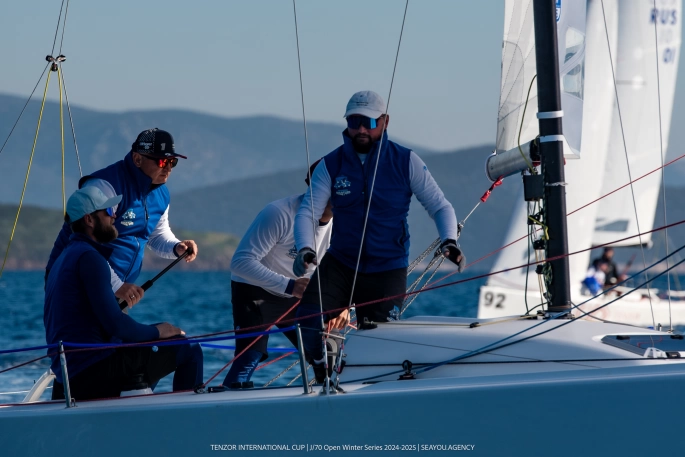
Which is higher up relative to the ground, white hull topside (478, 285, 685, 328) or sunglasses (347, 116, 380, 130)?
sunglasses (347, 116, 380, 130)

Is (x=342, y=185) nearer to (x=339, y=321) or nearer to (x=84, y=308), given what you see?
(x=339, y=321)

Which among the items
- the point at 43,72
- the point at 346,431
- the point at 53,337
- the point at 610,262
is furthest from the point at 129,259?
the point at 610,262

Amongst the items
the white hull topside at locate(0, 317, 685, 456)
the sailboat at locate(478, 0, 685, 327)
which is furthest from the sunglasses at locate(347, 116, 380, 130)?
the sailboat at locate(478, 0, 685, 327)

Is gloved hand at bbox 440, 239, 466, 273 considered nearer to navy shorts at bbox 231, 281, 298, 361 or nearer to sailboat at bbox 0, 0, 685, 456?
sailboat at bbox 0, 0, 685, 456

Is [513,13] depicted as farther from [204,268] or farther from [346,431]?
[204,268]

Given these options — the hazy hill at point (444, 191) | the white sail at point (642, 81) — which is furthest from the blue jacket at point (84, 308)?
the hazy hill at point (444, 191)

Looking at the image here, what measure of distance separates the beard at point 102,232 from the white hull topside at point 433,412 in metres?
0.55

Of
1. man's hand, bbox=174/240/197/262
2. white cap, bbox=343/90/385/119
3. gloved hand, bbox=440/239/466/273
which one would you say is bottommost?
gloved hand, bbox=440/239/466/273

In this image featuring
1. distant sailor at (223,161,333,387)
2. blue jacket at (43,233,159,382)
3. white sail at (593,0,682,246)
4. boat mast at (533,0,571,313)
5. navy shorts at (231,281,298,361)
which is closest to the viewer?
blue jacket at (43,233,159,382)

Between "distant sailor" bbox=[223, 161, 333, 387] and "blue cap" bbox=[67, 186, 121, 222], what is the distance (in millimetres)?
1123

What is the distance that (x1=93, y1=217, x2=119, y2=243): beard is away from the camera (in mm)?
3691

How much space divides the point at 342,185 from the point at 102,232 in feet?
3.17

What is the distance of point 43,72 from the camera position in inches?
199

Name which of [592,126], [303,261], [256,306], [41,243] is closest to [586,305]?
[592,126]
